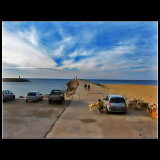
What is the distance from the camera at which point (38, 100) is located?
18.4 m

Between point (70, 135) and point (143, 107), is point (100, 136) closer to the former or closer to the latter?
point (70, 135)

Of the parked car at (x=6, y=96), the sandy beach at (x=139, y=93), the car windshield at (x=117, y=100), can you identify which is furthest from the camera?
the sandy beach at (x=139, y=93)

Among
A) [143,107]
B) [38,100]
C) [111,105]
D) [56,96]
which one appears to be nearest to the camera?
[111,105]

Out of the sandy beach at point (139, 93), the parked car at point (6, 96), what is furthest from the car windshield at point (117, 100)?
the parked car at point (6, 96)

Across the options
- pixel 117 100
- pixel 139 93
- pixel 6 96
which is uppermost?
pixel 117 100

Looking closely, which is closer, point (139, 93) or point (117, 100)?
point (117, 100)

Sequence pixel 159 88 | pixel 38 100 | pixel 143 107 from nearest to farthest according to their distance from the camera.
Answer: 1. pixel 159 88
2. pixel 143 107
3. pixel 38 100

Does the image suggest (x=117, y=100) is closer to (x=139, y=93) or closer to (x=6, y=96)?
(x=6, y=96)

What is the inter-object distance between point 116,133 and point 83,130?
5.60 ft

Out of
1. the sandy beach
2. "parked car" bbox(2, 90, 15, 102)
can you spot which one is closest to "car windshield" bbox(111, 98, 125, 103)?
the sandy beach

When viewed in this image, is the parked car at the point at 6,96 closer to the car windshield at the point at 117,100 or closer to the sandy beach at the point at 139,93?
the car windshield at the point at 117,100

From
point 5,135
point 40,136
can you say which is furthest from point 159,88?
point 5,135

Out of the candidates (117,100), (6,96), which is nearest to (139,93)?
(117,100)

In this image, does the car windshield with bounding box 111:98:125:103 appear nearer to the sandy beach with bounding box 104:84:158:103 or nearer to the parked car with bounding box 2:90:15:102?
the sandy beach with bounding box 104:84:158:103
